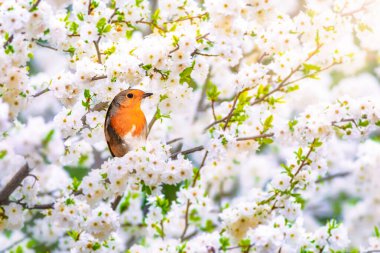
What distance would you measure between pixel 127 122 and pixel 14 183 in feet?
2.83

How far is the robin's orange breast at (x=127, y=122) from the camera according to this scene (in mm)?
4180

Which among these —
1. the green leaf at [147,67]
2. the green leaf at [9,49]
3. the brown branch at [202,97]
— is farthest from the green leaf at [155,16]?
the brown branch at [202,97]

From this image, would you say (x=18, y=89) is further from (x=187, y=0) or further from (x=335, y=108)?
(x=335, y=108)

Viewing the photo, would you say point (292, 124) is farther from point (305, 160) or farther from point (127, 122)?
point (127, 122)

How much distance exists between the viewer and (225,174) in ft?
24.2

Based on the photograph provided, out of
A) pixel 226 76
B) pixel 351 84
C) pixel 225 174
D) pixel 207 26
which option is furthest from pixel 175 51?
pixel 351 84

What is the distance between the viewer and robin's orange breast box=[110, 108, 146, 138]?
4.18 metres

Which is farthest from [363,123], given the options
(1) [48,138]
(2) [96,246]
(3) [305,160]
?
(1) [48,138]

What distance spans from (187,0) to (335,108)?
4.30 ft

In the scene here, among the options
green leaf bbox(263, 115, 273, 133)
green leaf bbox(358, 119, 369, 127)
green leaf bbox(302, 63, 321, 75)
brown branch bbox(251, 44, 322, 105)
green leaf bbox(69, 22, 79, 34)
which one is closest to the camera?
green leaf bbox(69, 22, 79, 34)

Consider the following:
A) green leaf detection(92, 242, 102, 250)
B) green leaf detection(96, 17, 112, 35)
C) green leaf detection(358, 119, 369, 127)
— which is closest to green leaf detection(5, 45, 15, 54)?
A: green leaf detection(96, 17, 112, 35)

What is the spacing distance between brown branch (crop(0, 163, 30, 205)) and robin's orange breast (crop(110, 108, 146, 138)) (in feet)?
1.95

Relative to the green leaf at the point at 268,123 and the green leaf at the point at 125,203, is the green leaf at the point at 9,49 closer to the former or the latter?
the green leaf at the point at 268,123

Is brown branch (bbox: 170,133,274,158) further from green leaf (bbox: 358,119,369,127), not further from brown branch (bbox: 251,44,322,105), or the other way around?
green leaf (bbox: 358,119,369,127)
